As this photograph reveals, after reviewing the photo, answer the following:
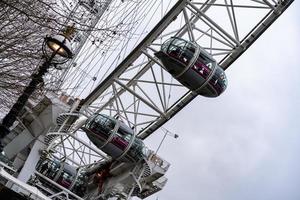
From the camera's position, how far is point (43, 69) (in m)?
7.54

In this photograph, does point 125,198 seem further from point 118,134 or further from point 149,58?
point 149,58

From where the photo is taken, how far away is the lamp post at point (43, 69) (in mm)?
7219

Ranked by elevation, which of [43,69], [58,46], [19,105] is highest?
[58,46]

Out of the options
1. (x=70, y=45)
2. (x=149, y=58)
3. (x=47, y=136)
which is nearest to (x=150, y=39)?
(x=149, y=58)

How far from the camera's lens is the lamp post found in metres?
7.22

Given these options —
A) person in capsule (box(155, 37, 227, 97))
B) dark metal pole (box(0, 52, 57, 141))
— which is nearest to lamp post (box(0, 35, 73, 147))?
dark metal pole (box(0, 52, 57, 141))

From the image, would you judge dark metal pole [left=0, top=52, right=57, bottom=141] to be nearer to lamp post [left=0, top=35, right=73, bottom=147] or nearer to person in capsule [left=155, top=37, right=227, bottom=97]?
lamp post [left=0, top=35, right=73, bottom=147]

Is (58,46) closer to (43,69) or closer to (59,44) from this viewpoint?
(59,44)

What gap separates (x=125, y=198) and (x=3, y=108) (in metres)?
8.29

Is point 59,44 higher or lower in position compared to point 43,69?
higher

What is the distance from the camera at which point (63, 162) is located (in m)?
24.3

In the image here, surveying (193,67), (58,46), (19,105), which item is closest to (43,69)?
(58,46)

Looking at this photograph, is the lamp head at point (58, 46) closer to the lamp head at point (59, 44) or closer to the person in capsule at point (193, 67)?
the lamp head at point (59, 44)

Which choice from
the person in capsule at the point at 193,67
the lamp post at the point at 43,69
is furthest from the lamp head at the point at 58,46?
the person in capsule at the point at 193,67
